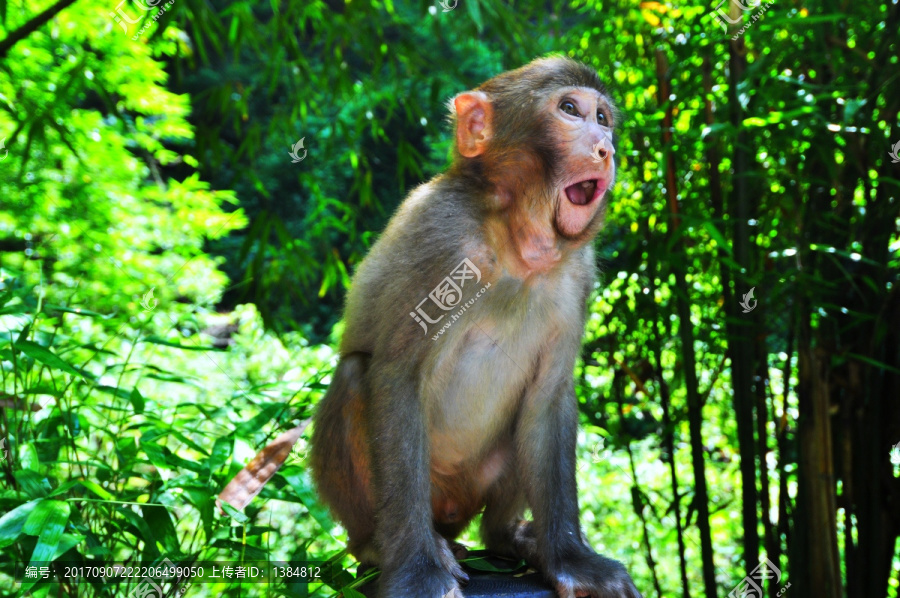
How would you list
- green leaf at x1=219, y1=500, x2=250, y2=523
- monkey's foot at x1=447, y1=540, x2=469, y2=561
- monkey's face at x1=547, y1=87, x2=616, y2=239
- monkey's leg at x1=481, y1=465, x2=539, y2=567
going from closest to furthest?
green leaf at x1=219, y1=500, x2=250, y2=523
monkey's face at x1=547, y1=87, x2=616, y2=239
monkey's foot at x1=447, y1=540, x2=469, y2=561
monkey's leg at x1=481, y1=465, x2=539, y2=567

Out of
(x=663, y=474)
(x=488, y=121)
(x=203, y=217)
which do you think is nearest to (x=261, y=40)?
(x=488, y=121)

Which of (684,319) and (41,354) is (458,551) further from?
(41,354)

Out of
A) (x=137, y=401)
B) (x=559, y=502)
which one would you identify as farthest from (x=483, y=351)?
(x=137, y=401)

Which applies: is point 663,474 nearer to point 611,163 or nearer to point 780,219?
point 780,219

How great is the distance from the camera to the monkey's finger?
8.18 feet

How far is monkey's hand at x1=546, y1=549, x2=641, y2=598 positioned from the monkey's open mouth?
1.14m

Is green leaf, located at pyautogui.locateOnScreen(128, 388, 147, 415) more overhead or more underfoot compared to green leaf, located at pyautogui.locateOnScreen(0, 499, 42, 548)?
more overhead

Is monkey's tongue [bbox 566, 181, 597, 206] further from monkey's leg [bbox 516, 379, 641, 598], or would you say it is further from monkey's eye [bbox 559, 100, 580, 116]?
monkey's leg [bbox 516, 379, 641, 598]

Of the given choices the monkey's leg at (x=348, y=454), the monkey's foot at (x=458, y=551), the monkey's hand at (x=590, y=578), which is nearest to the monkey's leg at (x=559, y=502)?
the monkey's hand at (x=590, y=578)

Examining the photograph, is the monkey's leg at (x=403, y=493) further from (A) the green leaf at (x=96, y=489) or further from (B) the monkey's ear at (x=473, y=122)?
(A) the green leaf at (x=96, y=489)

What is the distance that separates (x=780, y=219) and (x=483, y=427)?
5.80ft

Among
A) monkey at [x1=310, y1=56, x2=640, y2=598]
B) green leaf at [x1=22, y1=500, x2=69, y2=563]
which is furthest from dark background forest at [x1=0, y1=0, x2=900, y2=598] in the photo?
monkey at [x1=310, y1=56, x2=640, y2=598]

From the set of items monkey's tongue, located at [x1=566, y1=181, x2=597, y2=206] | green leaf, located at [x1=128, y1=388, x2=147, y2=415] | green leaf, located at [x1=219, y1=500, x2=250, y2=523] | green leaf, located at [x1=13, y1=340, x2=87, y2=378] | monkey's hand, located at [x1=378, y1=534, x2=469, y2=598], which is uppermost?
monkey's tongue, located at [x1=566, y1=181, x2=597, y2=206]

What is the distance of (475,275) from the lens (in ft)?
8.07
